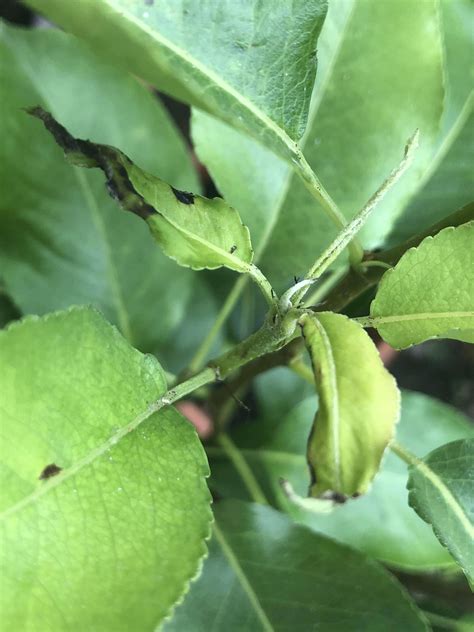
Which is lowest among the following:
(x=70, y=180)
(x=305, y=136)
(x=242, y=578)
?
(x=242, y=578)

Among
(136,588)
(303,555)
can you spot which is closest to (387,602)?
(303,555)

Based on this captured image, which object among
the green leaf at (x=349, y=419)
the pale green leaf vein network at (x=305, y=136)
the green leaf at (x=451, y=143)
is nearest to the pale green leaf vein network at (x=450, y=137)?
the green leaf at (x=451, y=143)

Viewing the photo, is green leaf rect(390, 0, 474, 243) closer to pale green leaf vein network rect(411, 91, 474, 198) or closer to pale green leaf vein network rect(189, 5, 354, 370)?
pale green leaf vein network rect(411, 91, 474, 198)

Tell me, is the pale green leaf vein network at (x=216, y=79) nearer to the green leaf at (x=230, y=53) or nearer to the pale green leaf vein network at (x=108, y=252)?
the green leaf at (x=230, y=53)

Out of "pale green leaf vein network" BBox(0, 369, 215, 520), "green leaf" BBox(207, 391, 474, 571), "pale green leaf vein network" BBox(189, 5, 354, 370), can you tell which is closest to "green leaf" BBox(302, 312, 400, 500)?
"pale green leaf vein network" BBox(0, 369, 215, 520)

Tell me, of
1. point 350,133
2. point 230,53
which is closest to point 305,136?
Answer: point 350,133

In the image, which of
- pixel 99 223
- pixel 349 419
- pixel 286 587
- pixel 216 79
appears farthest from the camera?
pixel 99 223

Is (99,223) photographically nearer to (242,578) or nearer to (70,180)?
(70,180)
